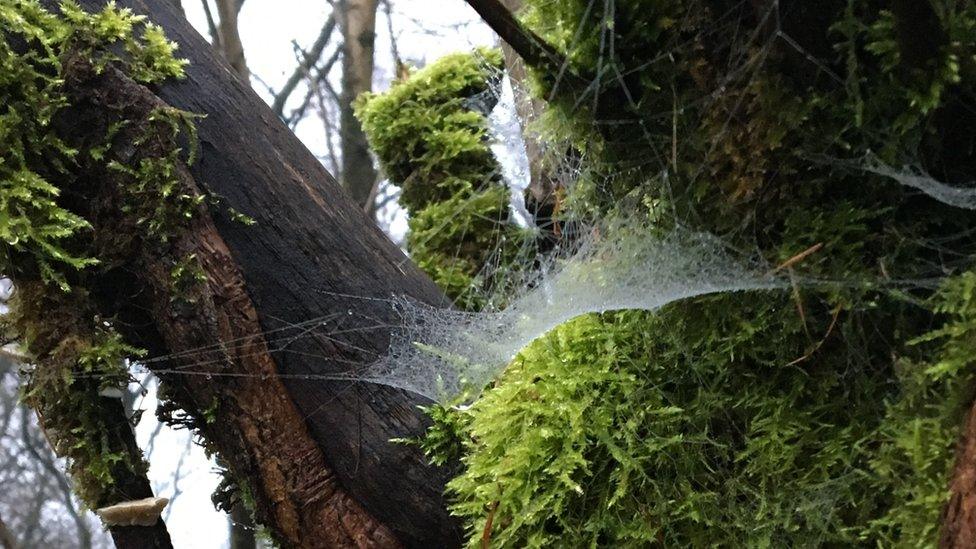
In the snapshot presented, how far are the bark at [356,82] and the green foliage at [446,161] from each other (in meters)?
1.09

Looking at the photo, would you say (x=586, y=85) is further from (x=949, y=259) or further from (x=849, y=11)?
(x=949, y=259)

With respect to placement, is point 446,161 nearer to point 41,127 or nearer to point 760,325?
point 41,127

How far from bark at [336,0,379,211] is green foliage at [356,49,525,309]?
1.09 m

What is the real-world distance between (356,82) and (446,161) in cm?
154

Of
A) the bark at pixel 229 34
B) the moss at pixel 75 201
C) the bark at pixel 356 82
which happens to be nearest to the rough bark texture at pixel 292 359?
the moss at pixel 75 201

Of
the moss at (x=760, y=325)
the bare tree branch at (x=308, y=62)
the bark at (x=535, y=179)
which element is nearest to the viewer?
the moss at (x=760, y=325)

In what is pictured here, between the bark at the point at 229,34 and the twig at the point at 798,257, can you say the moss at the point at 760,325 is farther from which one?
the bark at the point at 229,34

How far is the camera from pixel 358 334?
1261 mm

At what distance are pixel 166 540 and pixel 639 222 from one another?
3.48 ft

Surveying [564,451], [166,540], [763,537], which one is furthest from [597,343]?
[166,540]

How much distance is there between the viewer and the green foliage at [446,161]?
2.12 m

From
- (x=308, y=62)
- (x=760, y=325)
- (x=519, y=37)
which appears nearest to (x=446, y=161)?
(x=519, y=37)

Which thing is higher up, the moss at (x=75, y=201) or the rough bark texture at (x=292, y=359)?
the moss at (x=75, y=201)

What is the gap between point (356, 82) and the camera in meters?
3.53
